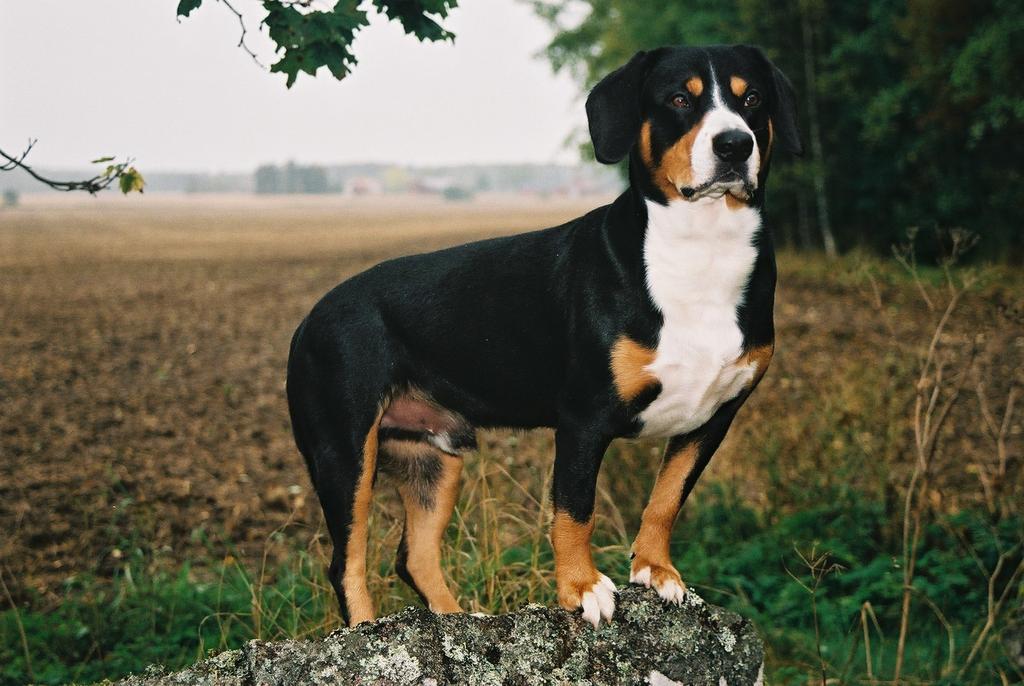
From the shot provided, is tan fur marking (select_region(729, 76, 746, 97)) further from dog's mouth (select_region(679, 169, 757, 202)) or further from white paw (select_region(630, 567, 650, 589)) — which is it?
white paw (select_region(630, 567, 650, 589))

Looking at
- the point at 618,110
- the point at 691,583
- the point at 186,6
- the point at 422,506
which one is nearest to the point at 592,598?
the point at 422,506

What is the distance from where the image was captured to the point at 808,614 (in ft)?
17.9

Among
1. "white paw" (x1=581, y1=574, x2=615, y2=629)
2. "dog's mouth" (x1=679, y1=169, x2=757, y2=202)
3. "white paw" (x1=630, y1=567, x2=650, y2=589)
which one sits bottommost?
Answer: "white paw" (x1=630, y1=567, x2=650, y2=589)

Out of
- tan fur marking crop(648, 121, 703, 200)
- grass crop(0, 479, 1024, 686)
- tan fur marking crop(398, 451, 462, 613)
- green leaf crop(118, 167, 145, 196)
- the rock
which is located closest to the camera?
the rock

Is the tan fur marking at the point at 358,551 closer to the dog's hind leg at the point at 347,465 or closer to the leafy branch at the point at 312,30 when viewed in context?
the dog's hind leg at the point at 347,465

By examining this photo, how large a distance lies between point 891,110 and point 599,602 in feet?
59.6

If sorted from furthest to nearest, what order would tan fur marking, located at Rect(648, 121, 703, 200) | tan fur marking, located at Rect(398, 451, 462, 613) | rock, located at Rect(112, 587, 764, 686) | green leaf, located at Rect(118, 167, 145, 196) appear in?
1. green leaf, located at Rect(118, 167, 145, 196)
2. tan fur marking, located at Rect(398, 451, 462, 613)
3. tan fur marking, located at Rect(648, 121, 703, 200)
4. rock, located at Rect(112, 587, 764, 686)

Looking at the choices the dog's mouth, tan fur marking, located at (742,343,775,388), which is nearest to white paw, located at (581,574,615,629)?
tan fur marking, located at (742,343,775,388)

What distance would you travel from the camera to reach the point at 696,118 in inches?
118

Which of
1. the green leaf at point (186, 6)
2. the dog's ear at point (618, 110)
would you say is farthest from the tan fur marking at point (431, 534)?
the green leaf at point (186, 6)

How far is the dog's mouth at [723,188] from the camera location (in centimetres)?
288

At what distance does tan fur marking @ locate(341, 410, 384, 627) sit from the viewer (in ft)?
11.0

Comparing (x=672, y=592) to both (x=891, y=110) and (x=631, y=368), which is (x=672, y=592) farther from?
(x=891, y=110)

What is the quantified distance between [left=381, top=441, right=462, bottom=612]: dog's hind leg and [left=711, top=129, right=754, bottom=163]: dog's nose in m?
1.47
